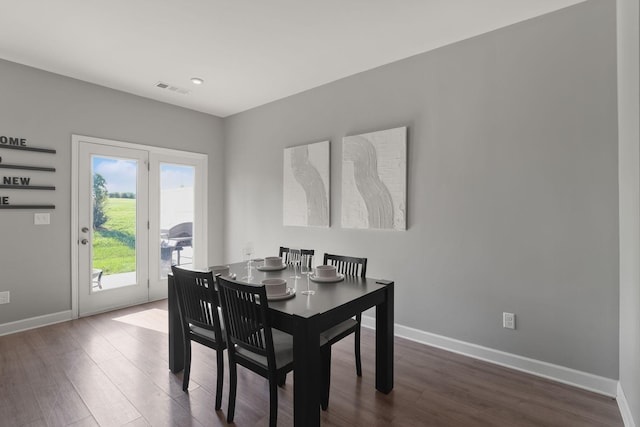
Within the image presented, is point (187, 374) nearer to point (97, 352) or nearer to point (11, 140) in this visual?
point (97, 352)

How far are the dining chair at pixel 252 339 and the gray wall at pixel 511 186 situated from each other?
174 cm

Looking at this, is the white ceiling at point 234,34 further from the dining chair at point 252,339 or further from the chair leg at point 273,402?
the chair leg at point 273,402

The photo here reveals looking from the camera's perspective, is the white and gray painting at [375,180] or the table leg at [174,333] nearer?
the table leg at [174,333]

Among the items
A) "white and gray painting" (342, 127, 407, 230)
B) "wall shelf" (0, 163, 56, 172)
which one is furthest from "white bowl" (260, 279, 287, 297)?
"wall shelf" (0, 163, 56, 172)

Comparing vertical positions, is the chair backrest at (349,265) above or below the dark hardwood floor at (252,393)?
above

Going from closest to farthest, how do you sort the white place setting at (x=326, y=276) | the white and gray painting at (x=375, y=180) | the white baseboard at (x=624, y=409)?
the white baseboard at (x=624, y=409), the white place setting at (x=326, y=276), the white and gray painting at (x=375, y=180)

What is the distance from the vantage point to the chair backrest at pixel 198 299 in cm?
203

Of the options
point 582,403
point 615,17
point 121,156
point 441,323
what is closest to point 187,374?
point 441,323

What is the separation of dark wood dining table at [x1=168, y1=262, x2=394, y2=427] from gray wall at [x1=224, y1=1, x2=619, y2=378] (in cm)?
99

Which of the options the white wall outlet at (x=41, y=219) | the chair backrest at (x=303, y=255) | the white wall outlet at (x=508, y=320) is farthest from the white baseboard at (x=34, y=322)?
the white wall outlet at (x=508, y=320)

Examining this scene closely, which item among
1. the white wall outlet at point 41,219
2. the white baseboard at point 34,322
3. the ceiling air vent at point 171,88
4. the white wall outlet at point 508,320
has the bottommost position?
the white baseboard at point 34,322

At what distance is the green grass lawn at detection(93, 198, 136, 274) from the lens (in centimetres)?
399

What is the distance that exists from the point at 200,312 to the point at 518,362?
251cm

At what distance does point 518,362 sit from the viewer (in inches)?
102
